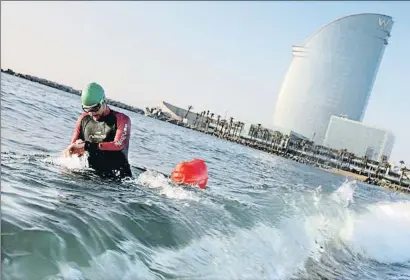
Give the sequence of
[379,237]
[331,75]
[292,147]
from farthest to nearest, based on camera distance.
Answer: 1. [331,75]
2. [292,147]
3. [379,237]

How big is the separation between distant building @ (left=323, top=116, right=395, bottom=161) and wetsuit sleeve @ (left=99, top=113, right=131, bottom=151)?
3067 inches

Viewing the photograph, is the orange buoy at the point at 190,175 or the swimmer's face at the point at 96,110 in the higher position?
the swimmer's face at the point at 96,110

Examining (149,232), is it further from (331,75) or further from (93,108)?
(331,75)

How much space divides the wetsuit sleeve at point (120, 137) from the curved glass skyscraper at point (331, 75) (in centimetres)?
7289

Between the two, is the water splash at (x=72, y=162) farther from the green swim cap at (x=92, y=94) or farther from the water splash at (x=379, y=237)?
the water splash at (x=379, y=237)

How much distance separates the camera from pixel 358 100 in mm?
108625

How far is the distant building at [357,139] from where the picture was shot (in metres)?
83.2

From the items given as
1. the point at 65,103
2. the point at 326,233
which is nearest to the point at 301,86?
the point at 65,103

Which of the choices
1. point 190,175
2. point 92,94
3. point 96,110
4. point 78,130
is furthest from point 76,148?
point 190,175

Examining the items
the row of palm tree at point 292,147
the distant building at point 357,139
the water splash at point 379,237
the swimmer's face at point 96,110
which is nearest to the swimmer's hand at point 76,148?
the swimmer's face at point 96,110

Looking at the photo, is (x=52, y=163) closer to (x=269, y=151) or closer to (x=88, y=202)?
(x=88, y=202)

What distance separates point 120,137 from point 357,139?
87.2 meters

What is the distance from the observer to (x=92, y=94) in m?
5.64

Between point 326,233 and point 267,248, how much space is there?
302cm
